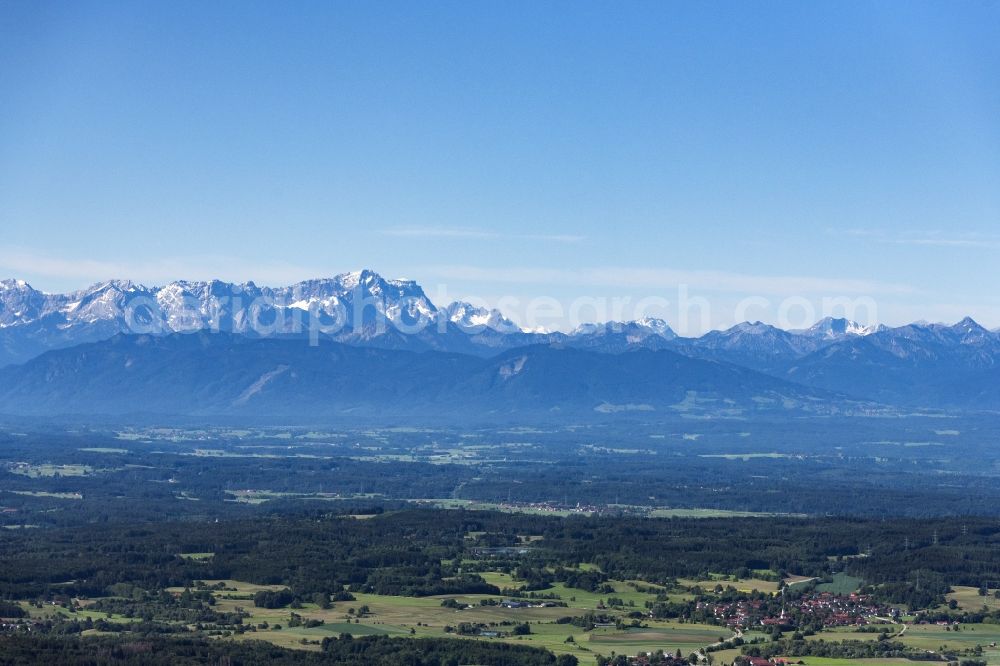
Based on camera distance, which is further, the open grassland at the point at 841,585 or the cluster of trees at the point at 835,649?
the open grassland at the point at 841,585

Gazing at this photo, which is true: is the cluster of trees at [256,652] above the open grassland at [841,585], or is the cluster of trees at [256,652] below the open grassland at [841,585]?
below

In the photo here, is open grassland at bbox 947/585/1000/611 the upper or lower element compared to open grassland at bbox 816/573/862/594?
lower

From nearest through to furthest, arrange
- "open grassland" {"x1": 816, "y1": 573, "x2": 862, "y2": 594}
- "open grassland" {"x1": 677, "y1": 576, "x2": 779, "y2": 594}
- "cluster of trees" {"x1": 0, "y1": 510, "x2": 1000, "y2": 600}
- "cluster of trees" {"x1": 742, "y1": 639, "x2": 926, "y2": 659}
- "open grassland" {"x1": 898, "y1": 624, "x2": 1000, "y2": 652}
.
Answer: "cluster of trees" {"x1": 742, "y1": 639, "x2": 926, "y2": 659} → "open grassland" {"x1": 898, "y1": 624, "x2": 1000, "y2": 652} → "cluster of trees" {"x1": 0, "y1": 510, "x2": 1000, "y2": 600} → "open grassland" {"x1": 816, "y1": 573, "x2": 862, "y2": 594} → "open grassland" {"x1": 677, "y1": 576, "x2": 779, "y2": 594}

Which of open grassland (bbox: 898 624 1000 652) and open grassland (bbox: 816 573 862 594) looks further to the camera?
open grassland (bbox: 816 573 862 594)

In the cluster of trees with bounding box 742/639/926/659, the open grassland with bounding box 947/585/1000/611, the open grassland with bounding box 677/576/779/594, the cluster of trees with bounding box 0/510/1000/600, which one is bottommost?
the cluster of trees with bounding box 742/639/926/659

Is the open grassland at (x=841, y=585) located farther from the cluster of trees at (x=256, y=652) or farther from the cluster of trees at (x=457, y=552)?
the cluster of trees at (x=256, y=652)

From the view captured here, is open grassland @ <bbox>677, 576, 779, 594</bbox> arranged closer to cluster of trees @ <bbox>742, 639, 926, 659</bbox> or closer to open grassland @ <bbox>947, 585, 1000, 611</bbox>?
open grassland @ <bbox>947, 585, 1000, 611</bbox>

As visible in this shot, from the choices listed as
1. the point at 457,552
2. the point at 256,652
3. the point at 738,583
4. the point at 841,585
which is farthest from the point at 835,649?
the point at 457,552

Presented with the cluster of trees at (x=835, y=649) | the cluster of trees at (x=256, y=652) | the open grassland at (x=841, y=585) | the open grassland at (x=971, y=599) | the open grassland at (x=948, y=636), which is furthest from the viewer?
the open grassland at (x=841, y=585)

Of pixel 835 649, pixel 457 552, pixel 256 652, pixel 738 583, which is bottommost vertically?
pixel 835 649

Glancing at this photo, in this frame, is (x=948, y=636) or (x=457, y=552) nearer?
(x=948, y=636)

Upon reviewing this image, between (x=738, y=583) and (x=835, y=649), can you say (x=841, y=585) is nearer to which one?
(x=738, y=583)

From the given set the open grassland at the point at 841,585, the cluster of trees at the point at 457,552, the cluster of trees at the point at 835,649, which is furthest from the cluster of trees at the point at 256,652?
the open grassland at the point at 841,585

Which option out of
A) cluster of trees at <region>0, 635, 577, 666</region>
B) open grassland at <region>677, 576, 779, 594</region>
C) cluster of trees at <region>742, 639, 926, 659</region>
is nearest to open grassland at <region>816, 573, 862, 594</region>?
open grassland at <region>677, 576, 779, 594</region>
